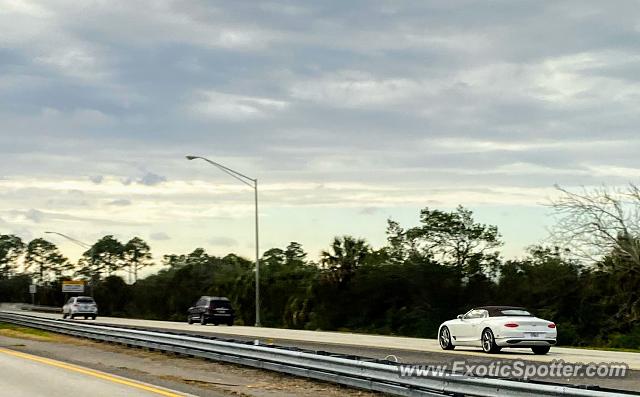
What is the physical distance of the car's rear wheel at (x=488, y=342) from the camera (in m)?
23.4

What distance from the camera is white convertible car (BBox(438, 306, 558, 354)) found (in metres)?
23.0

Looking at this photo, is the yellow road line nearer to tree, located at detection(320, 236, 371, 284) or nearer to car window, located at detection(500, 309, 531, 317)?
car window, located at detection(500, 309, 531, 317)

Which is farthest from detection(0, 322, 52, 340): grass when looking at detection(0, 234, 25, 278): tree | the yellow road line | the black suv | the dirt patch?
detection(0, 234, 25, 278): tree

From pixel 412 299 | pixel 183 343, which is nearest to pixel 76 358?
pixel 183 343

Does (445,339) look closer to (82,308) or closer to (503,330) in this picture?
(503,330)

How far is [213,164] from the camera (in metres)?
49.8

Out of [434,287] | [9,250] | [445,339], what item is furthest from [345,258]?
[9,250]

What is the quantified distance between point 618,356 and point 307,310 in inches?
1527

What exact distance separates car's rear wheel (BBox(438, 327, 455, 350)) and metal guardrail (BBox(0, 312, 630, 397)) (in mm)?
7344

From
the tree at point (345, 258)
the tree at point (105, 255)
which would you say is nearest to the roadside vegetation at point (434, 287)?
the tree at point (345, 258)

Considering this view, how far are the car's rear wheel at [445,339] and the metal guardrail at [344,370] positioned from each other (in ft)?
24.1

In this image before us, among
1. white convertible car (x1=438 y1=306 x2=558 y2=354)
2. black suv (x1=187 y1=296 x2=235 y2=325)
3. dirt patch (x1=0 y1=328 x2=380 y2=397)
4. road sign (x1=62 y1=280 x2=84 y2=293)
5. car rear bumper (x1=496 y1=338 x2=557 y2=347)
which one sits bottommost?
dirt patch (x1=0 y1=328 x2=380 y2=397)

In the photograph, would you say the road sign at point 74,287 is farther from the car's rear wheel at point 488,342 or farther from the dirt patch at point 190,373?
the car's rear wheel at point 488,342

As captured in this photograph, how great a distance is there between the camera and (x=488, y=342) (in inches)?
928
